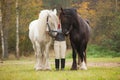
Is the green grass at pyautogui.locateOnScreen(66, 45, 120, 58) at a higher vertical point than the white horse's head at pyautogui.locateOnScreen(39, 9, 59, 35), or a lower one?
lower

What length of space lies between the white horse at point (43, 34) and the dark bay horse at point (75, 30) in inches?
20.4

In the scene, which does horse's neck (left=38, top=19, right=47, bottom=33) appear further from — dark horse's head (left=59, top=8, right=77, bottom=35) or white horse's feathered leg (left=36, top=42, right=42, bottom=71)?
dark horse's head (left=59, top=8, right=77, bottom=35)

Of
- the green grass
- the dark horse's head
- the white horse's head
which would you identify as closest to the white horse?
the white horse's head

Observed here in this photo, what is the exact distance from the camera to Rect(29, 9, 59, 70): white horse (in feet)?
53.8

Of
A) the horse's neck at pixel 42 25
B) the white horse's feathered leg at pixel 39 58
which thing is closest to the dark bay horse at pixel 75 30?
the horse's neck at pixel 42 25

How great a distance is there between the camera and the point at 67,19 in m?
16.0

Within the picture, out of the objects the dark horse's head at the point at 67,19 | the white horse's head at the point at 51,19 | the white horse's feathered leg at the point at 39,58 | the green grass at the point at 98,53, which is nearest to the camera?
the dark horse's head at the point at 67,19

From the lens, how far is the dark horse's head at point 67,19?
1593 centimetres

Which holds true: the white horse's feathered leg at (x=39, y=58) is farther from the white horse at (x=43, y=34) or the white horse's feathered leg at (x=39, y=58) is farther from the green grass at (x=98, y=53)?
the green grass at (x=98, y=53)

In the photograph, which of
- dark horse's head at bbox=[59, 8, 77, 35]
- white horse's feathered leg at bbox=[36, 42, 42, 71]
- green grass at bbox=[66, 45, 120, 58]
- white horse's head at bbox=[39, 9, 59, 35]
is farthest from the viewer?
green grass at bbox=[66, 45, 120, 58]

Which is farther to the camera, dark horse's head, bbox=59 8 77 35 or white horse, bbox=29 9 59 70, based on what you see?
white horse, bbox=29 9 59 70

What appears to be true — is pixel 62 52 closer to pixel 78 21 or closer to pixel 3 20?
pixel 78 21

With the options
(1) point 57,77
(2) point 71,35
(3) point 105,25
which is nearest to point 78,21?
(2) point 71,35

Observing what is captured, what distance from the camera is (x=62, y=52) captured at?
1630 centimetres
